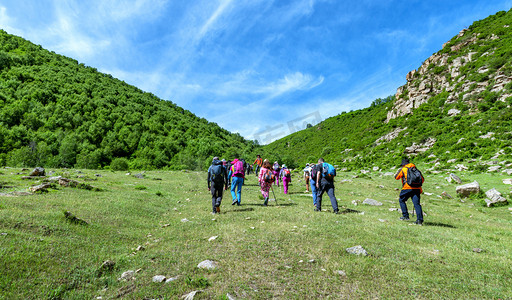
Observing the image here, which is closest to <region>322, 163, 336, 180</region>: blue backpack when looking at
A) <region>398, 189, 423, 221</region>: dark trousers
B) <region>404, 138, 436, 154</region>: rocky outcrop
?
<region>398, 189, 423, 221</region>: dark trousers

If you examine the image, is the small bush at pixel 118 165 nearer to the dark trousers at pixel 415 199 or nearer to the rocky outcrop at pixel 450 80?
the dark trousers at pixel 415 199

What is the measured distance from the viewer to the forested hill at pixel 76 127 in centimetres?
3897

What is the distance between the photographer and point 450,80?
37781mm

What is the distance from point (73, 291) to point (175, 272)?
1696 millimetres

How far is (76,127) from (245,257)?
57.3 m

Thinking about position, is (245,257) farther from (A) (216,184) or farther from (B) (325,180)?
(B) (325,180)

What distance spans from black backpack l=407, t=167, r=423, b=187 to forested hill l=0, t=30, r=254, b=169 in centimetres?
4278

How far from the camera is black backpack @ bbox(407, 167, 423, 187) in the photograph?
8938mm

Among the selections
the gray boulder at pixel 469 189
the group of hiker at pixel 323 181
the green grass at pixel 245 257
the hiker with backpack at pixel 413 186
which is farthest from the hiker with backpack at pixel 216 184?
the gray boulder at pixel 469 189

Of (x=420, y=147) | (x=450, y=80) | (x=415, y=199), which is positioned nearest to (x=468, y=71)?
(x=450, y=80)

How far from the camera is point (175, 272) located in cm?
461

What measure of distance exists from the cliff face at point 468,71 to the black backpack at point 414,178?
3030cm

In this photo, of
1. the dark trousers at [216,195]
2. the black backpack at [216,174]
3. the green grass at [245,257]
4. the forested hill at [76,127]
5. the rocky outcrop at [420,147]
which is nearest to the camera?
the green grass at [245,257]

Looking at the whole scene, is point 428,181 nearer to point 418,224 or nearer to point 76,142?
point 418,224
